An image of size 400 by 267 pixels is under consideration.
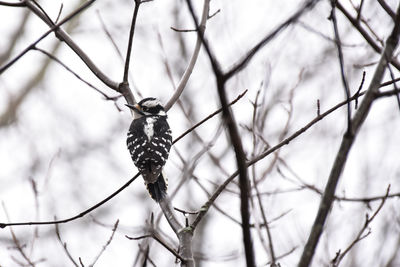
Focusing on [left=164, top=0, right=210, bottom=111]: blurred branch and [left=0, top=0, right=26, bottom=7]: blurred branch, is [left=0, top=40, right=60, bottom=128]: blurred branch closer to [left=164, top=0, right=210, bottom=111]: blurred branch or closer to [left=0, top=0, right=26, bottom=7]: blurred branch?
[left=164, top=0, right=210, bottom=111]: blurred branch

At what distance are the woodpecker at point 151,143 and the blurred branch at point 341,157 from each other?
243 cm

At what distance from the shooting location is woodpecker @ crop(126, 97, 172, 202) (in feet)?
15.5

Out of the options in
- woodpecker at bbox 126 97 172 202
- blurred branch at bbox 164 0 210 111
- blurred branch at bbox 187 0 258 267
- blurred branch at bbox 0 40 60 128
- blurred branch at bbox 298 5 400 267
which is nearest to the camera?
blurred branch at bbox 187 0 258 267

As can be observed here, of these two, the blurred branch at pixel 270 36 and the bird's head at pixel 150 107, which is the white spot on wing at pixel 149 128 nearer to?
the bird's head at pixel 150 107

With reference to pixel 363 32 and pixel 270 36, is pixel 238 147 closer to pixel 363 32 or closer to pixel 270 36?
pixel 270 36

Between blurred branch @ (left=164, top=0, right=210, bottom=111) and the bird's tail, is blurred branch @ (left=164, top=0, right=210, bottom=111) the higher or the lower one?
the higher one

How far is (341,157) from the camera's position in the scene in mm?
2004

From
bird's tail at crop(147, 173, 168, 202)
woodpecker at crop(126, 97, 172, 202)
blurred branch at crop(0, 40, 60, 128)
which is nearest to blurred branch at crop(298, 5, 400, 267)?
woodpecker at crop(126, 97, 172, 202)

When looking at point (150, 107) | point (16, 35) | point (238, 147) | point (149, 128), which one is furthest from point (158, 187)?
point (16, 35)

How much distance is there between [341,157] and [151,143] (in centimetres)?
323

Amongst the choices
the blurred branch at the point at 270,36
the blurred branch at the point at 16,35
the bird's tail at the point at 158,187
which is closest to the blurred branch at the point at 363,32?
the blurred branch at the point at 270,36

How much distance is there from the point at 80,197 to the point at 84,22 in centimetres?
412

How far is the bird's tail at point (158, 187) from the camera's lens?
4545mm

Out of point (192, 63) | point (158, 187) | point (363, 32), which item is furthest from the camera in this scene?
point (158, 187)
